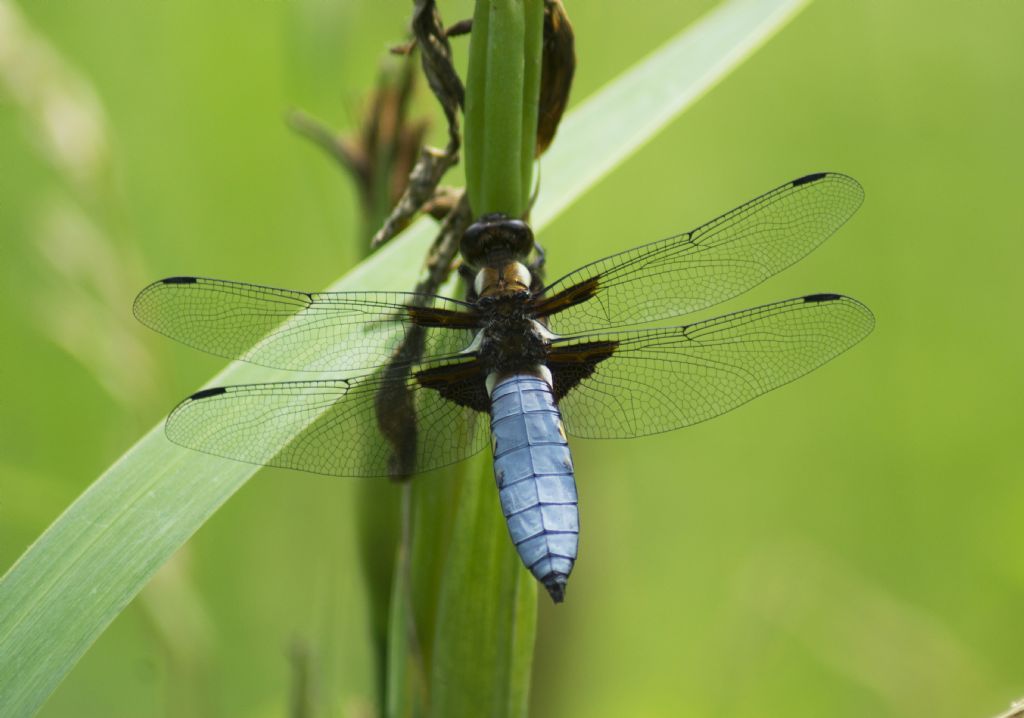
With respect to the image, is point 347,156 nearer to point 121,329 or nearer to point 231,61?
point 121,329

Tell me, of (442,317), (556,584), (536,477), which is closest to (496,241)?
(442,317)

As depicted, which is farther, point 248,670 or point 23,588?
point 248,670

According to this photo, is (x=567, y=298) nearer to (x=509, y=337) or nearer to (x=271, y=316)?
(x=509, y=337)

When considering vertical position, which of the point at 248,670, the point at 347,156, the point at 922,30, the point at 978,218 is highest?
the point at 922,30

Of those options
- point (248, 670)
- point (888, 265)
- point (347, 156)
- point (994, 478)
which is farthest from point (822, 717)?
point (347, 156)

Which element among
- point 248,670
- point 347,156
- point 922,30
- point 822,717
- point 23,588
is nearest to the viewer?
point 23,588
